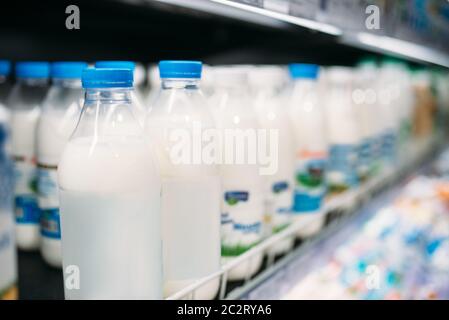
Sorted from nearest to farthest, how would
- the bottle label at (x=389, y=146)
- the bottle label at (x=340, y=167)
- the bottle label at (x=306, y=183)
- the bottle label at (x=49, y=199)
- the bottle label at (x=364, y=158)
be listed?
the bottle label at (x=49, y=199)
the bottle label at (x=306, y=183)
the bottle label at (x=340, y=167)
the bottle label at (x=364, y=158)
the bottle label at (x=389, y=146)

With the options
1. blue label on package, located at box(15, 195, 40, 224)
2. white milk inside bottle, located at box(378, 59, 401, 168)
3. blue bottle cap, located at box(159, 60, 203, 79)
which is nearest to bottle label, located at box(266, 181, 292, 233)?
blue bottle cap, located at box(159, 60, 203, 79)

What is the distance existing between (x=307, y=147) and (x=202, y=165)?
572 mm

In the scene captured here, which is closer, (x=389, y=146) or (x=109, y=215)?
(x=109, y=215)

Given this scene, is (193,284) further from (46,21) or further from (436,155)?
(436,155)

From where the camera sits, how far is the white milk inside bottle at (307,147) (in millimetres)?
1401

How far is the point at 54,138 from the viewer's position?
3.55 feet

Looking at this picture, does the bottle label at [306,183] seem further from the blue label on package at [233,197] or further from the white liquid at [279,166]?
the blue label on package at [233,197]

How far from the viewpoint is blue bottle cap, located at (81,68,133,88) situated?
0.75m

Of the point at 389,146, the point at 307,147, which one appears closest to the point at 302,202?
the point at 307,147

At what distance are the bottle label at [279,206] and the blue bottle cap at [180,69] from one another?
456 millimetres

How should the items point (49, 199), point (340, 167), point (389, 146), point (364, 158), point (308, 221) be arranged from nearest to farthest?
point (49, 199) < point (308, 221) < point (340, 167) < point (364, 158) < point (389, 146)

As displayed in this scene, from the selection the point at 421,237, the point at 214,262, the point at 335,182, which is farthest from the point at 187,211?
the point at 421,237

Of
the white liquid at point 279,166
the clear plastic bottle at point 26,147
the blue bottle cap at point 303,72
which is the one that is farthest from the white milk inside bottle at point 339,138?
the clear plastic bottle at point 26,147

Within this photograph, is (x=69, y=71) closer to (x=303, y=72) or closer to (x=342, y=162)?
(x=303, y=72)
